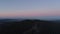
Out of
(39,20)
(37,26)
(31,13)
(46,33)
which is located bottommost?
(46,33)

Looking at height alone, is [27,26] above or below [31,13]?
below

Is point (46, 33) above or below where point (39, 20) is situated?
below

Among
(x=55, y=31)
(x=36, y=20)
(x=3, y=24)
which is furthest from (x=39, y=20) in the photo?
(x=3, y=24)

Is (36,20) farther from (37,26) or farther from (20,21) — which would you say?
(20,21)

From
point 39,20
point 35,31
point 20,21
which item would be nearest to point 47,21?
point 39,20

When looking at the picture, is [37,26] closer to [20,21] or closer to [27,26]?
[27,26]

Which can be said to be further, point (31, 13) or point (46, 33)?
point (31, 13)
